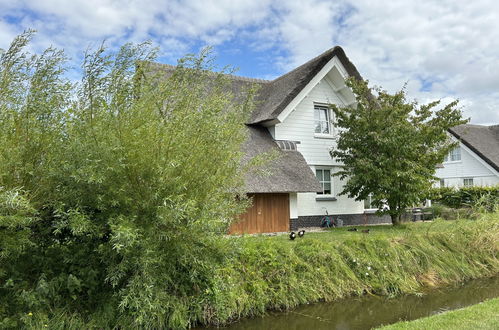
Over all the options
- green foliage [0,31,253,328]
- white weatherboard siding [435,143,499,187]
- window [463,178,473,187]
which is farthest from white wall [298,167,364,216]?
window [463,178,473,187]

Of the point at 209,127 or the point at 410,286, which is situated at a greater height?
the point at 209,127

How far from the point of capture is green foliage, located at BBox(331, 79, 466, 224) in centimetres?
1295

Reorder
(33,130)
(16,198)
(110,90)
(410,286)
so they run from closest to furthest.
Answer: (16,198), (33,130), (110,90), (410,286)

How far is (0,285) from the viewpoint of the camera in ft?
17.4

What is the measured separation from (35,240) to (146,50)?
126 inches

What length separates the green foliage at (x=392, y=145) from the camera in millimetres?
12953

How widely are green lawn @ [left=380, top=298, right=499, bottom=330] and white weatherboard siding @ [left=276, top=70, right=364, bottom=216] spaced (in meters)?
8.44

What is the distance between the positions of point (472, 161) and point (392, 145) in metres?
16.8

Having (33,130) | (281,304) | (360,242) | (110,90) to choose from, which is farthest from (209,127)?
(360,242)

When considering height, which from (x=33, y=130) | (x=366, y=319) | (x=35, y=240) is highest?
(x=33, y=130)

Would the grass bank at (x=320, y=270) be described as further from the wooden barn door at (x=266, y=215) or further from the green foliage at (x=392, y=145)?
the wooden barn door at (x=266, y=215)

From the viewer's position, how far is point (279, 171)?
13.1m

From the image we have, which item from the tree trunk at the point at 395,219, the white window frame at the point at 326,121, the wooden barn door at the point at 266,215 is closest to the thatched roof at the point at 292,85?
the white window frame at the point at 326,121

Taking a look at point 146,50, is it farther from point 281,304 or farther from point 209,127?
point 281,304
